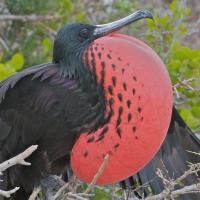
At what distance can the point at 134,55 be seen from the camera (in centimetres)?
210

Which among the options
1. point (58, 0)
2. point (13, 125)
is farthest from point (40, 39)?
point (13, 125)

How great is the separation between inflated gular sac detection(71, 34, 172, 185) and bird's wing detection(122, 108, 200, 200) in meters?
0.56

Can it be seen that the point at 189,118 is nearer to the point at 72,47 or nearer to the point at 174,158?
the point at 174,158

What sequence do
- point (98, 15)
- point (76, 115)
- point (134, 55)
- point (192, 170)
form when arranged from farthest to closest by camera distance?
point (98, 15)
point (192, 170)
point (76, 115)
point (134, 55)

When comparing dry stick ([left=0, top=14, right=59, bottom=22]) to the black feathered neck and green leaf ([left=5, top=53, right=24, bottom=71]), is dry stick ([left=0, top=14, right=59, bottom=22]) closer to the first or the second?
green leaf ([left=5, top=53, right=24, bottom=71])

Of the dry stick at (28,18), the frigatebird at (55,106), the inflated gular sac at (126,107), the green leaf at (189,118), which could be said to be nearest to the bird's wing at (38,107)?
the frigatebird at (55,106)

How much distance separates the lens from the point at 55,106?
7.63 feet

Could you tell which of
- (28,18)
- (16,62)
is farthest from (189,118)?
(28,18)

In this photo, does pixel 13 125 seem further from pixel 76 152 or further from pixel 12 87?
pixel 76 152

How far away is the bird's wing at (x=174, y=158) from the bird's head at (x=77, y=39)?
555mm

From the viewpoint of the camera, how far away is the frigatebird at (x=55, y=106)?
225cm

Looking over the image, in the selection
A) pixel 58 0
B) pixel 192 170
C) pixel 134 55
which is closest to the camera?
pixel 134 55

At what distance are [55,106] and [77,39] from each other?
0.22m

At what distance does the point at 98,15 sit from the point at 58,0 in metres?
0.42
